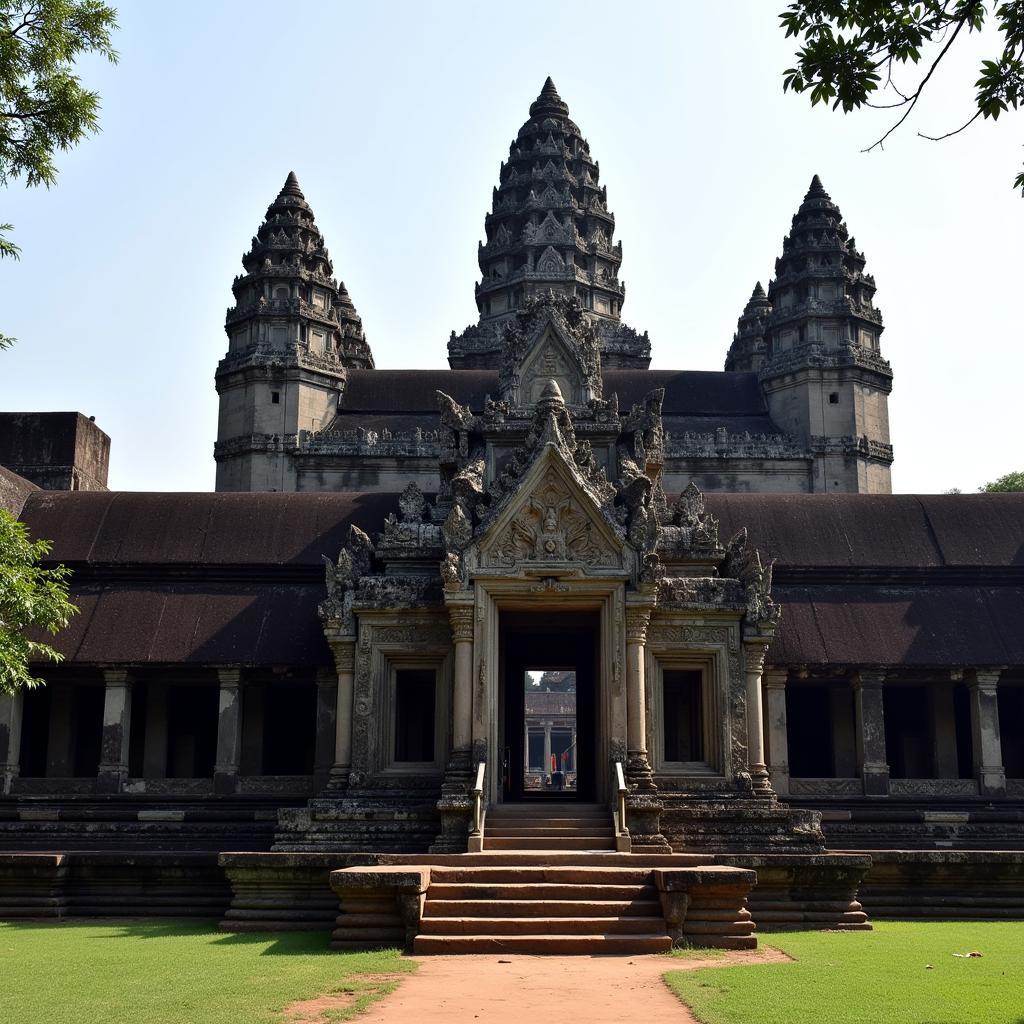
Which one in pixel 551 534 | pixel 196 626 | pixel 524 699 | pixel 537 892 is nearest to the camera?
pixel 537 892

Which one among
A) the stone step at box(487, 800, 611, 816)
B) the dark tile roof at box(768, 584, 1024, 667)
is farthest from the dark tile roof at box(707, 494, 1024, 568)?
the stone step at box(487, 800, 611, 816)

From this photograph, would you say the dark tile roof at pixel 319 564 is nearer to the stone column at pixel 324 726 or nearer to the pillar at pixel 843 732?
the stone column at pixel 324 726

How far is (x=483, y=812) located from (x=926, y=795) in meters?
10.3

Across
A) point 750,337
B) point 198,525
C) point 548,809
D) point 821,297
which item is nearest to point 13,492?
point 198,525

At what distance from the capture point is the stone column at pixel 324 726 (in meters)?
24.1

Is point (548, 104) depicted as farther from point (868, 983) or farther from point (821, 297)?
point (868, 983)

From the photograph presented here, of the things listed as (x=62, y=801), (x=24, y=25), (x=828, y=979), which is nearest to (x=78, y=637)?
(x=62, y=801)

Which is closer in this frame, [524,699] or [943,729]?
Result: [943,729]

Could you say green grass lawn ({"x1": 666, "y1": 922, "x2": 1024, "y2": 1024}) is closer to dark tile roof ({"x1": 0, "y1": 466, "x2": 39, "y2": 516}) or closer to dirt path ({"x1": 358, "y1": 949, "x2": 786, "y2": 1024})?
dirt path ({"x1": 358, "y1": 949, "x2": 786, "y2": 1024})

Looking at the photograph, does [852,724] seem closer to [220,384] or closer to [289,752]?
[289,752]

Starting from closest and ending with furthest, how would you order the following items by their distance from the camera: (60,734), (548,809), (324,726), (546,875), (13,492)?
(546,875) → (548,809) → (324,726) → (60,734) → (13,492)

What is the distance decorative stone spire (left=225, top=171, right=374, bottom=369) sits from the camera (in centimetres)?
5153

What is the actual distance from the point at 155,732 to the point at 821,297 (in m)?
35.2

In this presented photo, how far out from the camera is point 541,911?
15.5 meters
